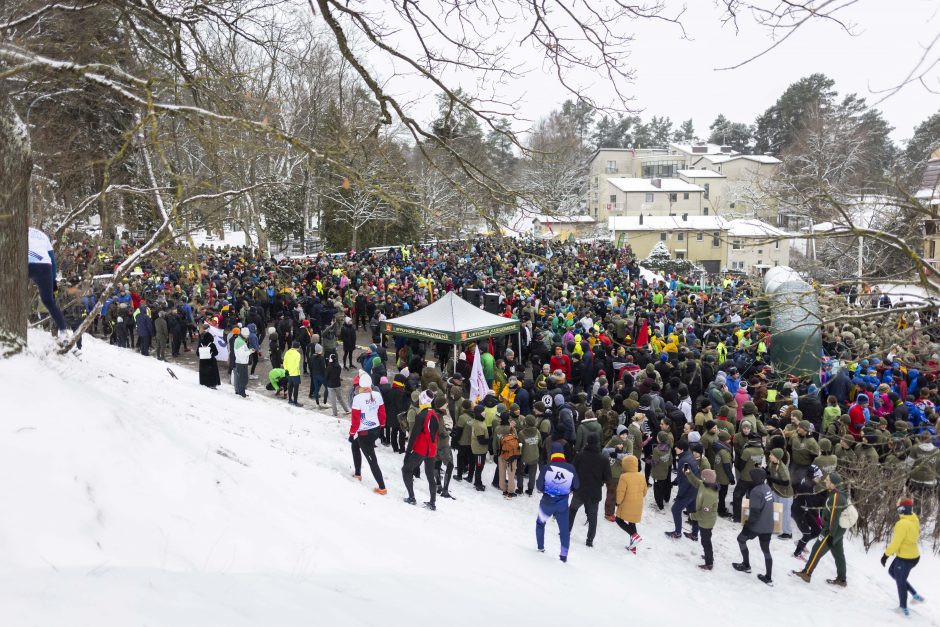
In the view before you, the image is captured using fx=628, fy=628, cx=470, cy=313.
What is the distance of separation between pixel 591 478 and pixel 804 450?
A: 9.73ft

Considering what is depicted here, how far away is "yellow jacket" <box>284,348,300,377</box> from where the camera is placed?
480 inches

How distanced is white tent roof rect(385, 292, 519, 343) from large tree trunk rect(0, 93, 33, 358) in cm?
879

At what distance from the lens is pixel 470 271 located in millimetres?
24906

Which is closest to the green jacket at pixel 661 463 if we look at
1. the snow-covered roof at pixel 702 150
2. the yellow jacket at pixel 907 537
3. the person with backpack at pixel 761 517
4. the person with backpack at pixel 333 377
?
the person with backpack at pixel 761 517

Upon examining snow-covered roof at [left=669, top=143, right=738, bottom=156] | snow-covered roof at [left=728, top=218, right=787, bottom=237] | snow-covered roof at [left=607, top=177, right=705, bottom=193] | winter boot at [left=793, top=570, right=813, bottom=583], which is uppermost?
snow-covered roof at [left=669, top=143, right=738, bottom=156]

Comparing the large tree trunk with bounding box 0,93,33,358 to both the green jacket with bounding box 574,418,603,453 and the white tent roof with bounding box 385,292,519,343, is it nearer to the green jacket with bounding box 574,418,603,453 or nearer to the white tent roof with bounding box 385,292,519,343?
the green jacket with bounding box 574,418,603,453

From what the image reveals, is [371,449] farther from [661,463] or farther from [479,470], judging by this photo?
[661,463]

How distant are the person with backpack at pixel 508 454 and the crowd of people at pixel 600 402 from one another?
0.9 inches

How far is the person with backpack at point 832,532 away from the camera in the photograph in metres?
7.25

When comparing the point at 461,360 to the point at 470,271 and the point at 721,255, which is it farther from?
the point at 721,255

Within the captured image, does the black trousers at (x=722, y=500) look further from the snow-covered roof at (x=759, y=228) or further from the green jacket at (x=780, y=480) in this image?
the snow-covered roof at (x=759, y=228)

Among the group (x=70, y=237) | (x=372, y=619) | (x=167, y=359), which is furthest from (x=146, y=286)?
(x=372, y=619)

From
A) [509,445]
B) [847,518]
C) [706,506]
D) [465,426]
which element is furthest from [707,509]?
[465,426]

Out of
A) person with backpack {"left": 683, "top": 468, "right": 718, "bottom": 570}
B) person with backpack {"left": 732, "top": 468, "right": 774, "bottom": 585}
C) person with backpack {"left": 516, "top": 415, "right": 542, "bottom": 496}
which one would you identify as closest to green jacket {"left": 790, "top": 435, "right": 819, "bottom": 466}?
person with backpack {"left": 732, "top": 468, "right": 774, "bottom": 585}
